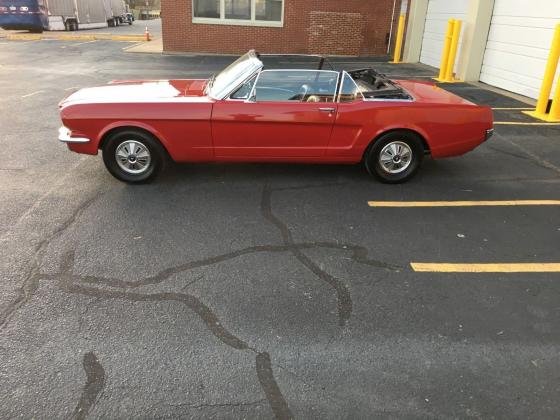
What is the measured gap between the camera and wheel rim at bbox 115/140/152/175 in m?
5.40

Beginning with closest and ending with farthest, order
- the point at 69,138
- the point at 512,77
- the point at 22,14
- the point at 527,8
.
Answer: the point at 69,138 → the point at 527,8 → the point at 512,77 → the point at 22,14

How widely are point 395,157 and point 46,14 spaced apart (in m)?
28.4

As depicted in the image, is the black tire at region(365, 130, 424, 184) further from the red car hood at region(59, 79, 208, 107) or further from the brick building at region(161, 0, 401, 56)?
the brick building at region(161, 0, 401, 56)

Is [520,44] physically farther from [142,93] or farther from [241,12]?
[241,12]

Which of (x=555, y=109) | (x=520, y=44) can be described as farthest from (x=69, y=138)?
(x=520, y=44)

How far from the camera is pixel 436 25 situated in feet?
51.2

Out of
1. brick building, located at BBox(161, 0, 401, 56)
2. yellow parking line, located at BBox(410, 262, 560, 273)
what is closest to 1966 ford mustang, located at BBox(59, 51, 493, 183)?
yellow parking line, located at BBox(410, 262, 560, 273)

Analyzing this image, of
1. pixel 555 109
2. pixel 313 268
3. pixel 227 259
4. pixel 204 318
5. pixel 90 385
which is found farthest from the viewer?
pixel 555 109

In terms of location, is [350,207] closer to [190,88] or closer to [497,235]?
[497,235]

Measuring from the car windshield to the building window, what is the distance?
13.5 m

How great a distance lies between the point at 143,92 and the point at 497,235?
4178 millimetres

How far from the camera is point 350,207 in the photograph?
5.11 m

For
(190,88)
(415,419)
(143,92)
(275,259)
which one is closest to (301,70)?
(190,88)

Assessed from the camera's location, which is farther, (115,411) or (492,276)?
(492,276)
